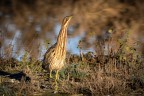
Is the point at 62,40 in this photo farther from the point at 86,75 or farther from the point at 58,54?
the point at 86,75

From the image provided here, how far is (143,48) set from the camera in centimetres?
874

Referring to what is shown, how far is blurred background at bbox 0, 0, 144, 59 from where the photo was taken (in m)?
8.80

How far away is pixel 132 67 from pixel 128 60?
0.46m

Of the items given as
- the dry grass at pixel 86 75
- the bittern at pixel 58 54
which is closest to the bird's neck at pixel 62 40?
the bittern at pixel 58 54

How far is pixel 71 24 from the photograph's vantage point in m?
11.7

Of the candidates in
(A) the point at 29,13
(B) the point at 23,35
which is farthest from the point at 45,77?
(A) the point at 29,13

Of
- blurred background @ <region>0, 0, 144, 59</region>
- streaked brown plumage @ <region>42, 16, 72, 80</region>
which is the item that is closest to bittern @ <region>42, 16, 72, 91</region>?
streaked brown plumage @ <region>42, 16, 72, 80</region>

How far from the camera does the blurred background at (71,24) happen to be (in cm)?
880

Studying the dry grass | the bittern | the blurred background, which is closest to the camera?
the dry grass

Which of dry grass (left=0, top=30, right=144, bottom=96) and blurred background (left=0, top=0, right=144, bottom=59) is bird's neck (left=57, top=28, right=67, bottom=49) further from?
blurred background (left=0, top=0, right=144, bottom=59)

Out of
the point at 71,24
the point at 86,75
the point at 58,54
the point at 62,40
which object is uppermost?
the point at 71,24

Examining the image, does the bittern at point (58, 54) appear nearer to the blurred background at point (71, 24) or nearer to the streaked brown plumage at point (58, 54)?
the streaked brown plumage at point (58, 54)

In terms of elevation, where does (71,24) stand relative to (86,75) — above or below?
above

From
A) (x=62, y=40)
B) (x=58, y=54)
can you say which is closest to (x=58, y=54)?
(x=58, y=54)
